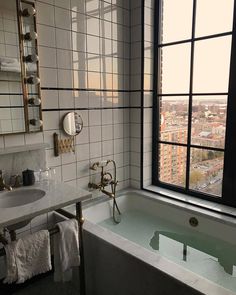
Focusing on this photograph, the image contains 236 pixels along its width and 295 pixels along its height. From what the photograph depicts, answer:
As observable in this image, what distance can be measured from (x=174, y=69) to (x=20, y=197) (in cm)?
175

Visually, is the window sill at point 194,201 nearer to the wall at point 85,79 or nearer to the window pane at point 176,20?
the wall at point 85,79

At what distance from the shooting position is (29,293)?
180cm

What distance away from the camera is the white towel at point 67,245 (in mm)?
1446

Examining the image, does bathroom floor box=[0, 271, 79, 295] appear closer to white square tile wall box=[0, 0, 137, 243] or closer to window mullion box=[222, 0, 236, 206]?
white square tile wall box=[0, 0, 137, 243]

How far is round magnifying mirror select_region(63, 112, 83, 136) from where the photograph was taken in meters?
1.99

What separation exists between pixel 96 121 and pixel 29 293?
145cm

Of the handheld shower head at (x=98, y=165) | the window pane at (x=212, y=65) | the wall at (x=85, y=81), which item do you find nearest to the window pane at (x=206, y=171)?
the window pane at (x=212, y=65)

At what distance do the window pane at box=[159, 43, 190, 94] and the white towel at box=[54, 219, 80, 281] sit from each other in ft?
5.09

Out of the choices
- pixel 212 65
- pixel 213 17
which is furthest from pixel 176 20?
pixel 212 65

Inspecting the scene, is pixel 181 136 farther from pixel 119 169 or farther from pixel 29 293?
pixel 29 293

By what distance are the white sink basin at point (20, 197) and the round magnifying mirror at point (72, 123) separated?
60 cm

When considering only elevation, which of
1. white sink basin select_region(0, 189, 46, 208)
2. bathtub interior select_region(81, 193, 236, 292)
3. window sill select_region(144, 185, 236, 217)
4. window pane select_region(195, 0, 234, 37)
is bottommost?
bathtub interior select_region(81, 193, 236, 292)

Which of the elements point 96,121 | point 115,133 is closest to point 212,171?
point 115,133

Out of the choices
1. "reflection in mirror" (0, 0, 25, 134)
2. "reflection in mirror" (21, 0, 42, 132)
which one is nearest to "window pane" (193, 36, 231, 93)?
"reflection in mirror" (21, 0, 42, 132)
